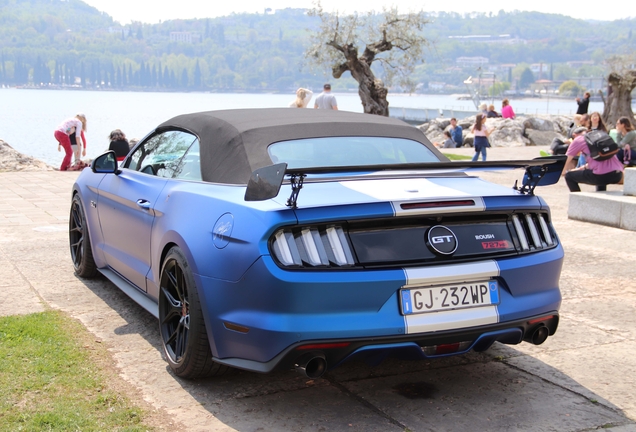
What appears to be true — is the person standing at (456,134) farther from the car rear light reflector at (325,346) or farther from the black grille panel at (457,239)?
the car rear light reflector at (325,346)

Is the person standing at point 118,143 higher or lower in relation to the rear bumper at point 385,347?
lower

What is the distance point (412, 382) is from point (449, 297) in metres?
0.77

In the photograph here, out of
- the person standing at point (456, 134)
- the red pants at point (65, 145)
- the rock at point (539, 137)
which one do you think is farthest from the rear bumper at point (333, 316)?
the rock at point (539, 137)

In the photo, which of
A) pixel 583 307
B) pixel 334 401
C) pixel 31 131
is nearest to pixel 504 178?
pixel 583 307

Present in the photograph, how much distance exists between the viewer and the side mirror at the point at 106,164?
18.2ft

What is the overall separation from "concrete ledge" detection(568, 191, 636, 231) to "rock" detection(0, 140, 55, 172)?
13535mm

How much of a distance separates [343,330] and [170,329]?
4.23 feet

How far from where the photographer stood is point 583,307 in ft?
18.8

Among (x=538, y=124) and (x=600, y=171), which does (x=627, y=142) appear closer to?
(x=600, y=171)

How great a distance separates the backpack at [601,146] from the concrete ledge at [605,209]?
3.58 ft

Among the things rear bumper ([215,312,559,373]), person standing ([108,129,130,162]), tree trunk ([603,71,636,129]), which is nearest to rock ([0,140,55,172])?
person standing ([108,129,130,162])

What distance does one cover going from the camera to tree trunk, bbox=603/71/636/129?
3681 cm

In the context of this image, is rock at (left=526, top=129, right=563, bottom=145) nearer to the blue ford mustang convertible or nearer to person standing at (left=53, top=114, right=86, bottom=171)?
person standing at (left=53, top=114, right=86, bottom=171)

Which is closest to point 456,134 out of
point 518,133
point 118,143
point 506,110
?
point 518,133
